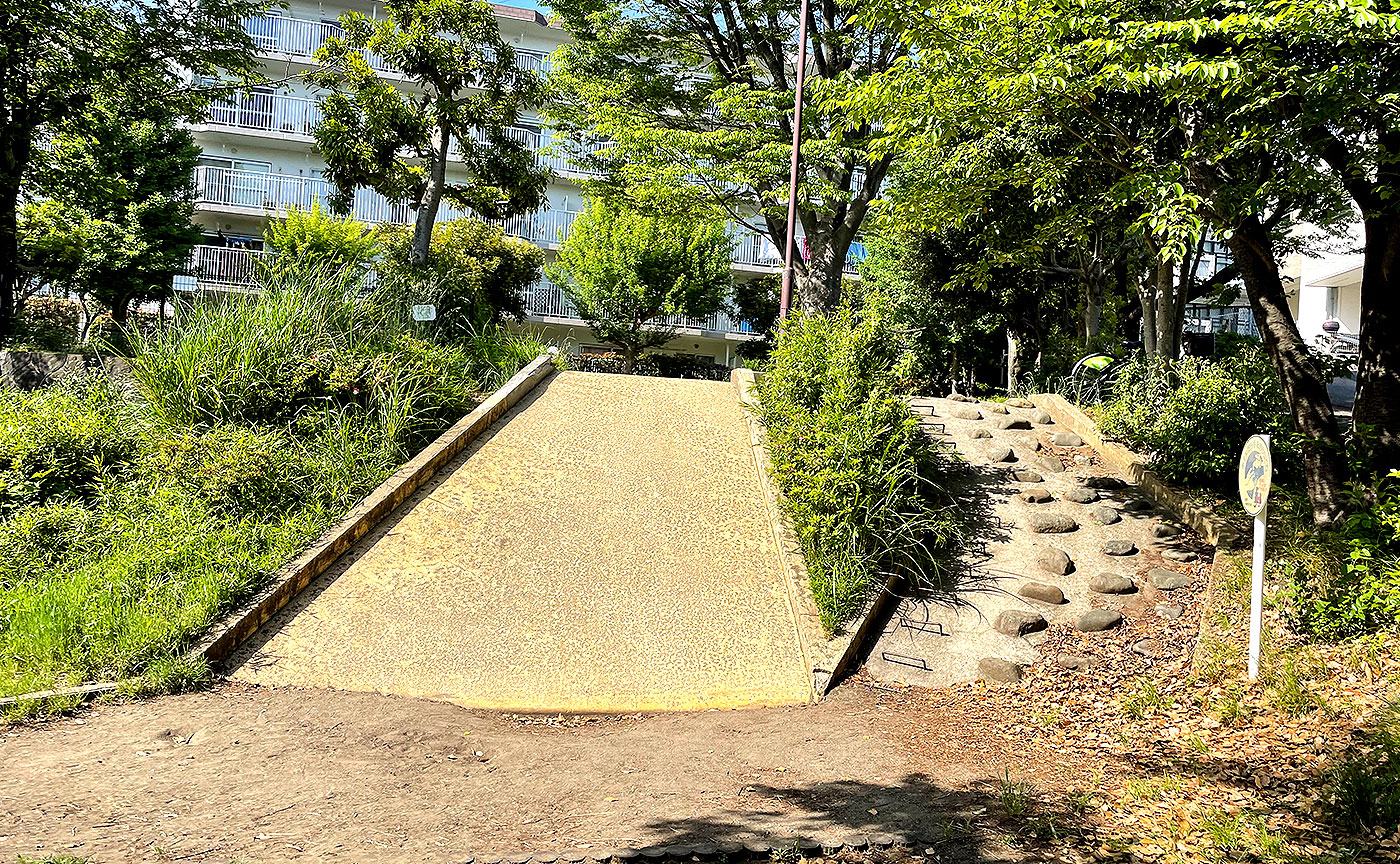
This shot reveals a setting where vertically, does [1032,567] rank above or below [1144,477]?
below

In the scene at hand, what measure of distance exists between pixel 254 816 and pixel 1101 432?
9.57m

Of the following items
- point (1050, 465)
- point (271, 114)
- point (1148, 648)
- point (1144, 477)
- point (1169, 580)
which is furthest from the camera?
point (271, 114)

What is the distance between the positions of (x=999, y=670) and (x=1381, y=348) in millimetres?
4031

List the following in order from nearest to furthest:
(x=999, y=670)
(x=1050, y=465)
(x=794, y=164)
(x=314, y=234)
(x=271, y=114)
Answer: (x=999, y=670) → (x=1050, y=465) → (x=794, y=164) → (x=314, y=234) → (x=271, y=114)

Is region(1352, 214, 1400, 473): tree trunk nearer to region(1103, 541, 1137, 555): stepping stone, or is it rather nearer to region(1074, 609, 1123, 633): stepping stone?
region(1103, 541, 1137, 555): stepping stone

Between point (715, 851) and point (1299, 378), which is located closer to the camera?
point (715, 851)

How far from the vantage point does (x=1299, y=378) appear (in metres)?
7.23

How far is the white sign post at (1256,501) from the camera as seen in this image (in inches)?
217

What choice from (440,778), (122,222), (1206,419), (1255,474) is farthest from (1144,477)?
(122,222)

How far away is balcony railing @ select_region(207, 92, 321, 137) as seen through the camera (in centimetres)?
2795

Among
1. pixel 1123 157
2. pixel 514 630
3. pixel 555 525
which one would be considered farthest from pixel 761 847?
pixel 1123 157

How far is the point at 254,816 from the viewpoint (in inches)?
150

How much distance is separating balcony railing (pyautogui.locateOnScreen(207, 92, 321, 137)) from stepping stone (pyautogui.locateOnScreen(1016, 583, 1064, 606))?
90.1 ft

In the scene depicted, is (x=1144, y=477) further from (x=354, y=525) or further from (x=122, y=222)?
(x=122, y=222)
